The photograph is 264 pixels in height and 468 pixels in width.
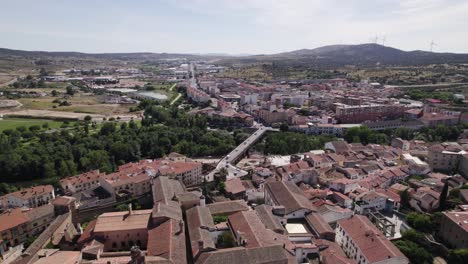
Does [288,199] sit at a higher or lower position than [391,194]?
higher

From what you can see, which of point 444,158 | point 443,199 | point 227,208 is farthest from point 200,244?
point 444,158

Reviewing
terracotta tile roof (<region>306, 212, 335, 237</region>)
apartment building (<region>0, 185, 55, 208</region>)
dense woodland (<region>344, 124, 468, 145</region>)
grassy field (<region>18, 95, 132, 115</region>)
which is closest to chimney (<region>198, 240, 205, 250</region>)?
terracotta tile roof (<region>306, 212, 335, 237</region>)

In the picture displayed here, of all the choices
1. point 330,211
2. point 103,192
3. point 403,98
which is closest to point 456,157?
point 330,211

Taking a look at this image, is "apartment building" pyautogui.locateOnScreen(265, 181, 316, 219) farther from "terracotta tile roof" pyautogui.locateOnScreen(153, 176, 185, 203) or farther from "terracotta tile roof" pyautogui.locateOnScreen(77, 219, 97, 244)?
"terracotta tile roof" pyautogui.locateOnScreen(77, 219, 97, 244)

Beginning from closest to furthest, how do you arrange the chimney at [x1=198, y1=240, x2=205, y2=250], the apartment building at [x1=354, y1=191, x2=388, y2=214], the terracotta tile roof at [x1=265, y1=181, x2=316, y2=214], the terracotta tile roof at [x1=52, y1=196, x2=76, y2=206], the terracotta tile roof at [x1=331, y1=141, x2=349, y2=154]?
the chimney at [x1=198, y1=240, x2=205, y2=250], the terracotta tile roof at [x1=265, y1=181, x2=316, y2=214], the terracotta tile roof at [x1=52, y1=196, x2=76, y2=206], the apartment building at [x1=354, y1=191, x2=388, y2=214], the terracotta tile roof at [x1=331, y1=141, x2=349, y2=154]

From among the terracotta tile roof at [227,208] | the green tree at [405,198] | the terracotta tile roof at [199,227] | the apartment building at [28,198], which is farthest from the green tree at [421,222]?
the apartment building at [28,198]

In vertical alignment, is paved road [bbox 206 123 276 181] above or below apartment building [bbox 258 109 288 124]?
below

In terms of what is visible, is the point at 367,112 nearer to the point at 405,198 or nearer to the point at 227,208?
the point at 405,198
